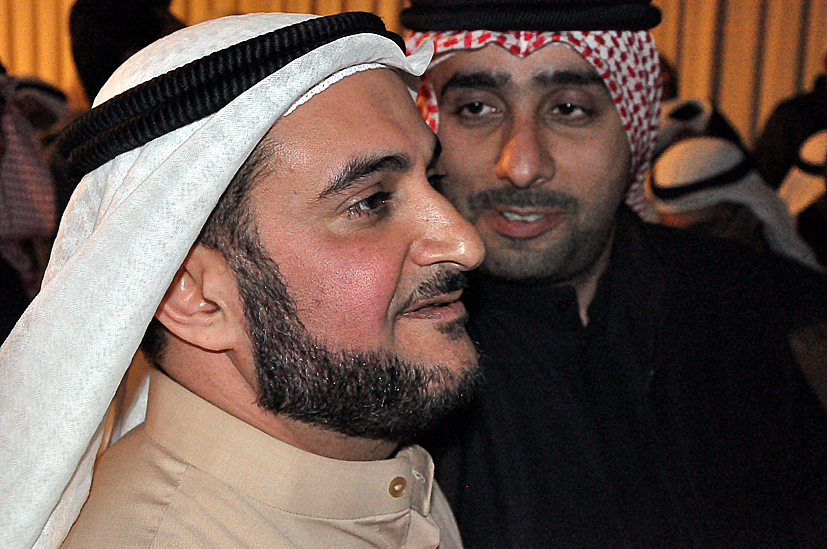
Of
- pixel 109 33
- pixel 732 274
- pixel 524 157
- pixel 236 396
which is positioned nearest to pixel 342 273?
pixel 236 396

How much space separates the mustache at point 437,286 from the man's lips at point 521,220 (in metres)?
0.66

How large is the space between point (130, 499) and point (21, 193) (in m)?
2.62

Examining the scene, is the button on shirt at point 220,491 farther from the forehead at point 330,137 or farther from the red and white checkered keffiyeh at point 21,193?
the red and white checkered keffiyeh at point 21,193

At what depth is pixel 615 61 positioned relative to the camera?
220 cm

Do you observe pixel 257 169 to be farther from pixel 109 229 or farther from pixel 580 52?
pixel 580 52

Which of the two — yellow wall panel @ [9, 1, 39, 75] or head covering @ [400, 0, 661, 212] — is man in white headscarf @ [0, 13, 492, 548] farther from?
yellow wall panel @ [9, 1, 39, 75]

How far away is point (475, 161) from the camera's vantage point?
84.2 inches

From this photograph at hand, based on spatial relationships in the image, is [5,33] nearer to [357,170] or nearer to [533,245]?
[533,245]

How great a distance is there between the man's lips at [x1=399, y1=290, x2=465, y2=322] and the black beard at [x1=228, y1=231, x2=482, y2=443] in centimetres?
9

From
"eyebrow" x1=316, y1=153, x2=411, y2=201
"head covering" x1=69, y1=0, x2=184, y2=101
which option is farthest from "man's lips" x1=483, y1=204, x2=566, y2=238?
"head covering" x1=69, y1=0, x2=184, y2=101

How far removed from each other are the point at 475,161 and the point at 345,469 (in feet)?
3.32

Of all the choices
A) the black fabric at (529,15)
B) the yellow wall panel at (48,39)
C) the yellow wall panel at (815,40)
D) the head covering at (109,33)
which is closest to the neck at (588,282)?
the black fabric at (529,15)

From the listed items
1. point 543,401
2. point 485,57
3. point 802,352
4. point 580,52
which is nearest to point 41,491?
point 543,401

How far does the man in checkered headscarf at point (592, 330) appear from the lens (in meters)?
1.95
